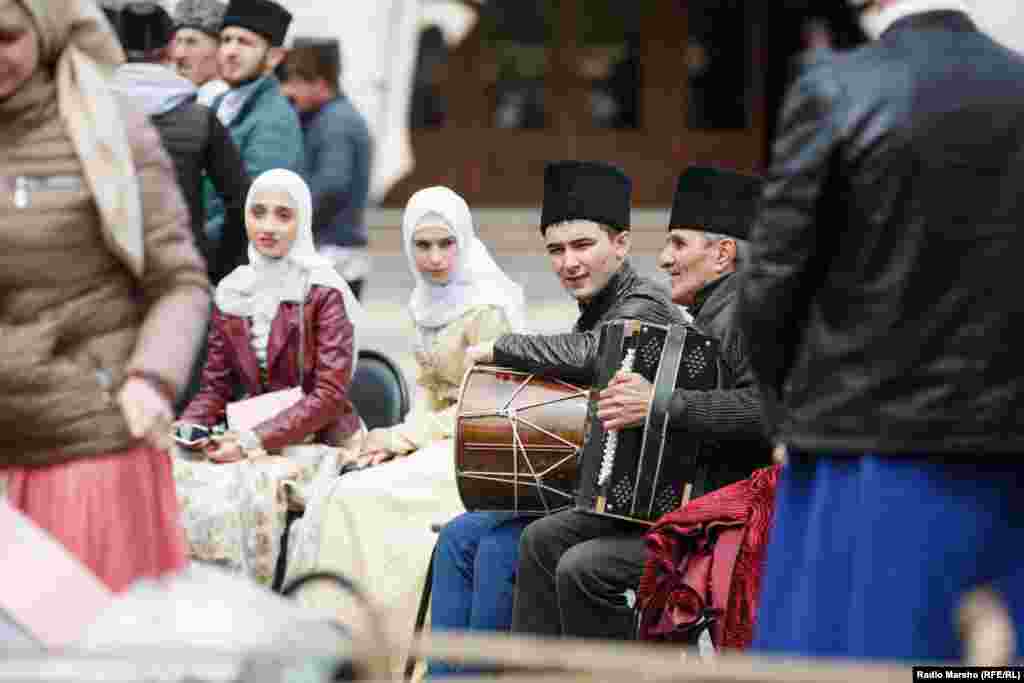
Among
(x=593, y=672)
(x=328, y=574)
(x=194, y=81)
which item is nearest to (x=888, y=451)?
(x=593, y=672)

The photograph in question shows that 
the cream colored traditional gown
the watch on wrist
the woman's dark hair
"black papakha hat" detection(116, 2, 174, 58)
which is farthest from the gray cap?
the cream colored traditional gown

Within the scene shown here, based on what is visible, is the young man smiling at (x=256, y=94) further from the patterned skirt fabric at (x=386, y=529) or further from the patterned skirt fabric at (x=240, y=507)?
the patterned skirt fabric at (x=386, y=529)

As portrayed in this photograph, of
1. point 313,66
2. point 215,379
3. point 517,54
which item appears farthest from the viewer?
point 517,54

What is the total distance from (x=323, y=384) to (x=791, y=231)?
3179mm

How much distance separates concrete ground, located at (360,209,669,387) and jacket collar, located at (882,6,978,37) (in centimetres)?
624

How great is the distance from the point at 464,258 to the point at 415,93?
774cm

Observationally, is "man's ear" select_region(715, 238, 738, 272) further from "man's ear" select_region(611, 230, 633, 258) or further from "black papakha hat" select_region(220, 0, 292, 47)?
"black papakha hat" select_region(220, 0, 292, 47)

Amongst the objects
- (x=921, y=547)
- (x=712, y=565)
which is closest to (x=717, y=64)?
(x=712, y=565)

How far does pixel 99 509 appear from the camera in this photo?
3.63m

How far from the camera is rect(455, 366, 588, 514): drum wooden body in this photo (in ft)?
18.9

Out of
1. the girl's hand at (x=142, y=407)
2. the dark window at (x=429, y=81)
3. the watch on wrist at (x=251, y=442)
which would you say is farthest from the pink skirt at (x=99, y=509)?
the dark window at (x=429, y=81)

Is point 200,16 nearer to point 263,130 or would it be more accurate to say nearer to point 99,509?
point 263,130

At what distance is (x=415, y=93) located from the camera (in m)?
14.3

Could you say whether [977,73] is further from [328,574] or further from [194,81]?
[194,81]
